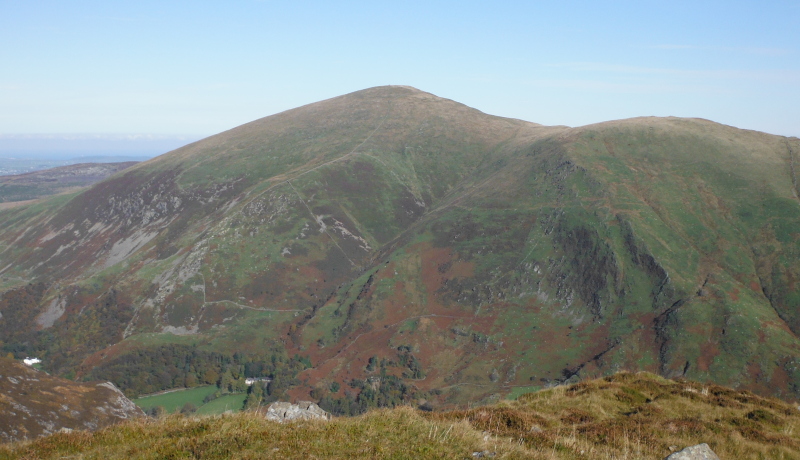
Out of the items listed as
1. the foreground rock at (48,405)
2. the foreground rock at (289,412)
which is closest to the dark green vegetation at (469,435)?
the foreground rock at (289,412)

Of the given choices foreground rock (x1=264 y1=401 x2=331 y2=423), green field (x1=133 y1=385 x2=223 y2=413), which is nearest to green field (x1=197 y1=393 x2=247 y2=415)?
green field (x1=133 y1=385 x2=223 y2=413)

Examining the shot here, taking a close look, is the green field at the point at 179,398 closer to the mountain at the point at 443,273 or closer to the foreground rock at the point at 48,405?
the mountain at the point at 443,273

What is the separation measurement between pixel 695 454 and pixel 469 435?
6273mm

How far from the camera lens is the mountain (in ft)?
291

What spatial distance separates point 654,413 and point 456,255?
101 m

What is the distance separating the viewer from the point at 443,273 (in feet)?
380

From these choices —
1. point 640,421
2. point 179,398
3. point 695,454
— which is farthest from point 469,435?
point 179,398

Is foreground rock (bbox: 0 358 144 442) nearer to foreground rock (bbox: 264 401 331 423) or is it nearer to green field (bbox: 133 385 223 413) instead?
foreground rock (bbox: 264 401 331 423)

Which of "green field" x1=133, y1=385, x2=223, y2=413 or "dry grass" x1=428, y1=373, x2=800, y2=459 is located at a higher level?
"dry grass" x1=428, y1=373, x2=800, y2=459

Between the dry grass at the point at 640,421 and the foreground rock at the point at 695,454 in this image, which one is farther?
the dry grass at the point at 640,421

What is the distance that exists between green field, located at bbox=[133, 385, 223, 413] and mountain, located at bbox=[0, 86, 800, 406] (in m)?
2.49

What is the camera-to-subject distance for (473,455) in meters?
12.6

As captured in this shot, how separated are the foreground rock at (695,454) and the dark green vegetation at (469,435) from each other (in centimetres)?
102

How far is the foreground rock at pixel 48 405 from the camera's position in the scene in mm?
24594
